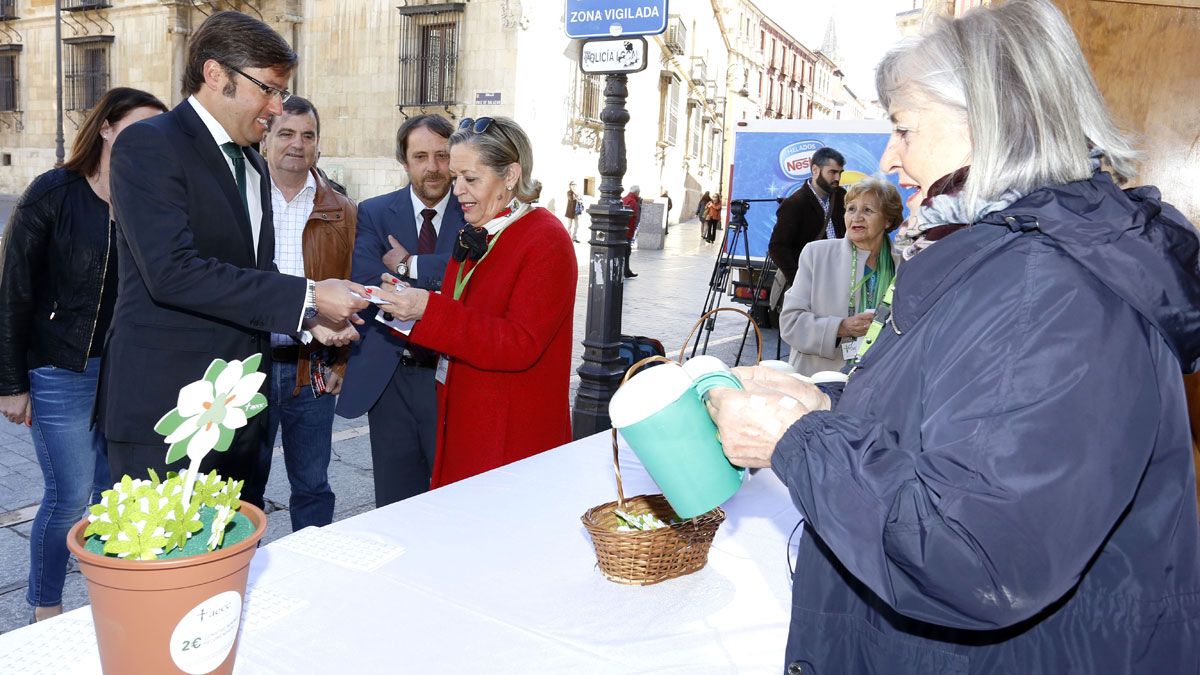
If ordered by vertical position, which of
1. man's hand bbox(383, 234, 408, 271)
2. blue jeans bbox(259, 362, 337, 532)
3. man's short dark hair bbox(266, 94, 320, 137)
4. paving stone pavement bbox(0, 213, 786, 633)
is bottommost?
paving stone pavement bbox(0, 213, 786, 633)

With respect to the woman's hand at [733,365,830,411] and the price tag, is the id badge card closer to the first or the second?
the woman's hand at [733,365,830,411]

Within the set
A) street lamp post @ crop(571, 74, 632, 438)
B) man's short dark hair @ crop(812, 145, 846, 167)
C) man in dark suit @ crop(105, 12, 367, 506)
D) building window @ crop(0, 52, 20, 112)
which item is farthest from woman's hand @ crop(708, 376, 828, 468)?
building window @ crop(0, 52, 20, 112)

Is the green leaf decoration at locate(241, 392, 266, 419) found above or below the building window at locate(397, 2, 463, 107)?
below

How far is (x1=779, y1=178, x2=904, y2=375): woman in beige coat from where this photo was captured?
11.9ft

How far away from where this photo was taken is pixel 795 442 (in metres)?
1.05

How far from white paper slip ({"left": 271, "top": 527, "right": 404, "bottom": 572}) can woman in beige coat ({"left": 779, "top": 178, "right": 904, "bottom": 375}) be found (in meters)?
2.42

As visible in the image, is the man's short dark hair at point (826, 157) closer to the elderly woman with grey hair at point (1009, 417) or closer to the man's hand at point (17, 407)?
the man's hand at point (17, 407)

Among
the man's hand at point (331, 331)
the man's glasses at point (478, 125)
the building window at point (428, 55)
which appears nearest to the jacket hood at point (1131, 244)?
the man's glasses at point (478, 125)

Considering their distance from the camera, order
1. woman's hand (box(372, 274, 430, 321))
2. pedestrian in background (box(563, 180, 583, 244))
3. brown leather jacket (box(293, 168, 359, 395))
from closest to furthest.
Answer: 1. woman's hand (box(372, 274, 430, 321))
2. brown leather jacket (box(293, 168, 359, 395))
3. pedestrian in background (box(563, 180, 583, 244))

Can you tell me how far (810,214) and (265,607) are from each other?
211 inches

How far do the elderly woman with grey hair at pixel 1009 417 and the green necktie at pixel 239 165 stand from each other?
1.67 metres

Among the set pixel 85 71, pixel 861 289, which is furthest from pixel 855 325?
pixel 85 71

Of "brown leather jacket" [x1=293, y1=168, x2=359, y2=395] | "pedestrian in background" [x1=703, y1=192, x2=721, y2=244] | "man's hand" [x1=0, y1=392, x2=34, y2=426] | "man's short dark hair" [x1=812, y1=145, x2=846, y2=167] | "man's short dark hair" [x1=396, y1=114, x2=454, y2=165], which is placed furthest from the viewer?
"pedestrian in background" [x1=703, y1=192, x2=721, y2=244]

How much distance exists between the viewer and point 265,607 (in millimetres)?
1428
